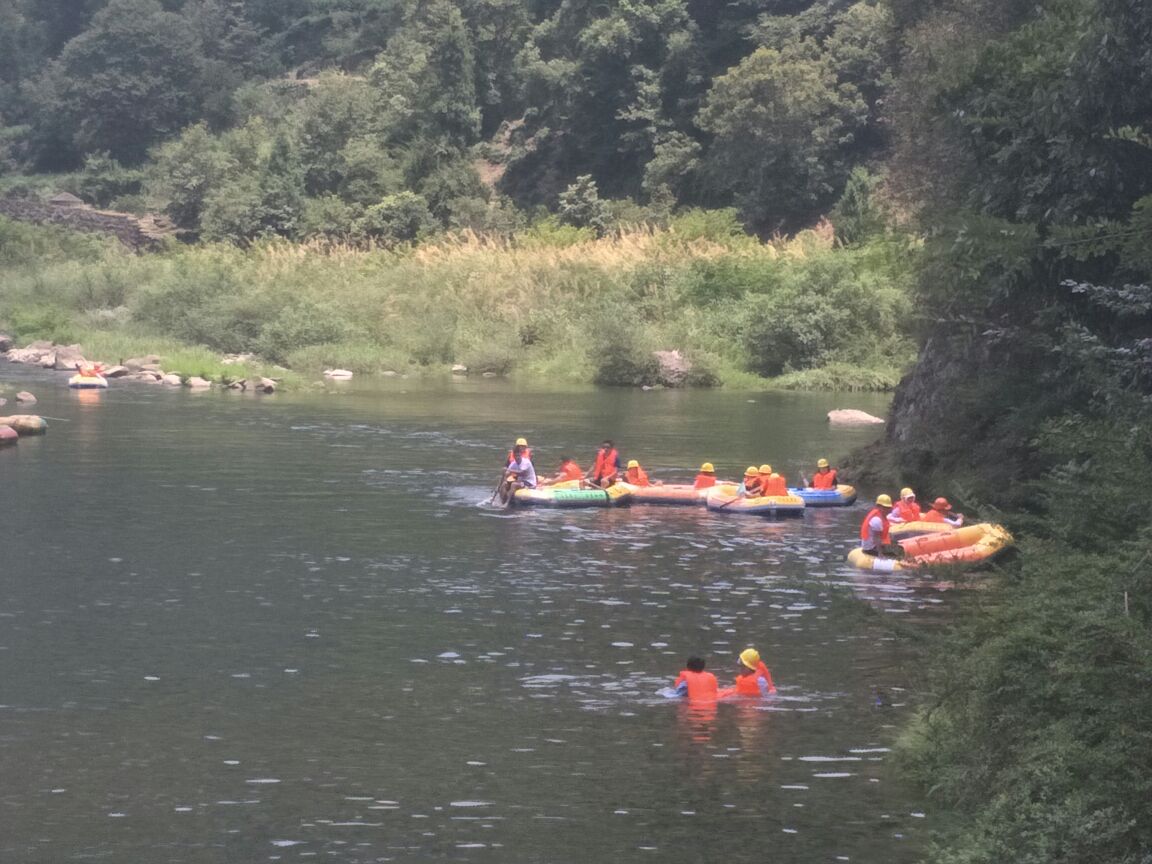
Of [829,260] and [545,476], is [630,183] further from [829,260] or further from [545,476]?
[545,476]

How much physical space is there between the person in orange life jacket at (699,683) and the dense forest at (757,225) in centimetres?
206

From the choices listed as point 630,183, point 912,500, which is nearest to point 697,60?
point 630,183

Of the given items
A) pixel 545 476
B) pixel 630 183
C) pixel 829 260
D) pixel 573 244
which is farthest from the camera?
pixel 630 183

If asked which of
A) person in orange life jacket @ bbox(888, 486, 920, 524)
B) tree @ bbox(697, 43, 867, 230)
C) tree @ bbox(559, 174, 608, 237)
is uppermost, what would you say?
tree @ bbox(697, 43, 867, 230)

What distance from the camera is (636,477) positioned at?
28188mm

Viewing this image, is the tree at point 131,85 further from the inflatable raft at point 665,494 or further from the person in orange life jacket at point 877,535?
the person in orange life jacket at point 877,535

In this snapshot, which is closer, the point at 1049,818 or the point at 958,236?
the point at 1049,818

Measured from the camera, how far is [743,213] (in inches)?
2630

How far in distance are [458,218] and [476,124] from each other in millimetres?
6450

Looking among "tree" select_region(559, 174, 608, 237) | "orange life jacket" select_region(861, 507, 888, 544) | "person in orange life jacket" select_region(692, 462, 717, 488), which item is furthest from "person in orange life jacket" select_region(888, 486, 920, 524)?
"tree" select_region(559, 174, 608, 237)

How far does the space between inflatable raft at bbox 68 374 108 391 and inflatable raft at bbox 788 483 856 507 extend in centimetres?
2290

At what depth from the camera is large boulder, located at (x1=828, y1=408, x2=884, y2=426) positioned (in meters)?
39.9

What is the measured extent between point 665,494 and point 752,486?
1464 millimetres

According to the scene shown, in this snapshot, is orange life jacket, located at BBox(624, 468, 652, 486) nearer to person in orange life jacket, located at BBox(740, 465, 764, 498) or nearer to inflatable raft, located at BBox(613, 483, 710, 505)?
inflatable raft, located at BBox(613, 483, 710, 505)
